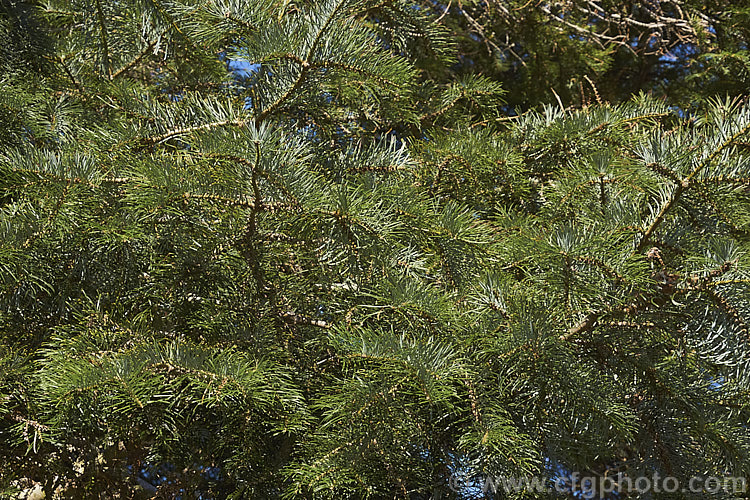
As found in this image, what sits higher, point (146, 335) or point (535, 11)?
point (535, 11)

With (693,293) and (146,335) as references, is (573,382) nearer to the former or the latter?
(693,293)

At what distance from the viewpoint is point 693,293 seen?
0.77 metres

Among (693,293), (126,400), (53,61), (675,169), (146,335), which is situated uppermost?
(53,61)

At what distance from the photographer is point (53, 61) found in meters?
1.22

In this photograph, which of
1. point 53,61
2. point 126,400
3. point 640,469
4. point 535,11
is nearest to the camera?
point 126,400

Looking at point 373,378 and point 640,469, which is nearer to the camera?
point 373,378

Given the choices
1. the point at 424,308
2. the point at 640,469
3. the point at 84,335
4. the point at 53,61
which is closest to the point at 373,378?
the point at 424,308

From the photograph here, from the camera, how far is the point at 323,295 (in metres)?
0.95

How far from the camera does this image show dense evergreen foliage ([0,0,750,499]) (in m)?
0.75

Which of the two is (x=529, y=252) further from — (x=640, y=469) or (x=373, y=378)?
(x=640, y=469)

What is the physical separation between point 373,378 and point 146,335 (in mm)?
291

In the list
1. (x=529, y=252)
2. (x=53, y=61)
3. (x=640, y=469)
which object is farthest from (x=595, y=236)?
(x=53, y=61)

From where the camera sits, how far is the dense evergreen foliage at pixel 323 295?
2.47 ft

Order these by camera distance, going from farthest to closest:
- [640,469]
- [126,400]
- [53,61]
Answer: [53,61] < [640,469] < [126,400]
